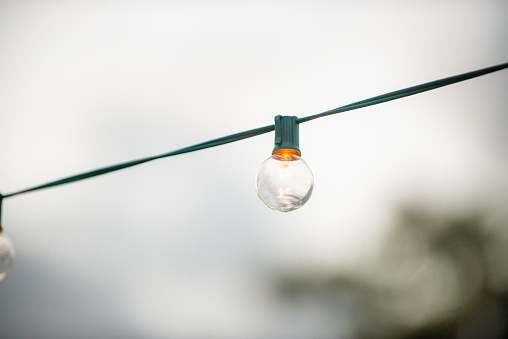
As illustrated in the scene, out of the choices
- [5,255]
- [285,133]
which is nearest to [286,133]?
[285,133]

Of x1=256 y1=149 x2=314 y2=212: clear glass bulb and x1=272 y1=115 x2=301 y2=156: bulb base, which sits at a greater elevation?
x1=272 y1=115 x2=301 y2=156: bulb base

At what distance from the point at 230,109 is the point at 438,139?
473cm

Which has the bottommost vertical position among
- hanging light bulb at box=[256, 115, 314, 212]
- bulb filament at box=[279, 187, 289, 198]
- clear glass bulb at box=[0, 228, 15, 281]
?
clear glass bulb at box=[0, 228, 15, 281]

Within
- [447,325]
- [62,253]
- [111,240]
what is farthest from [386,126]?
[447,325]

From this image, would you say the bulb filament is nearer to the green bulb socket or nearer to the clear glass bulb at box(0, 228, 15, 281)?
the green bulb socket

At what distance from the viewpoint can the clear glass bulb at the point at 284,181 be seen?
1928mm

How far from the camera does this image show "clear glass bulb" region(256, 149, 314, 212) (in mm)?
1928

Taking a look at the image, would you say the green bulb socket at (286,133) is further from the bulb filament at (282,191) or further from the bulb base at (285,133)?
the bulb filament at (282,191)

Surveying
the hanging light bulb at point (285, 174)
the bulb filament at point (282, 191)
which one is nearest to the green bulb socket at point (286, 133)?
the hanging light bulb at point (285, 174)

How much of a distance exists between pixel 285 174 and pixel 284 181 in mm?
29

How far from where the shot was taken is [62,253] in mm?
9375

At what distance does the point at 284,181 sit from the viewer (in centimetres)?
193

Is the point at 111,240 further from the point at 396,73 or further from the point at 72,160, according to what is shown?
the point at 396,73

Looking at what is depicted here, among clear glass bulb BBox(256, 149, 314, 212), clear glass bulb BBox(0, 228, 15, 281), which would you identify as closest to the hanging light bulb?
clear glass bulb BBox(256, 149, 314, 212)
